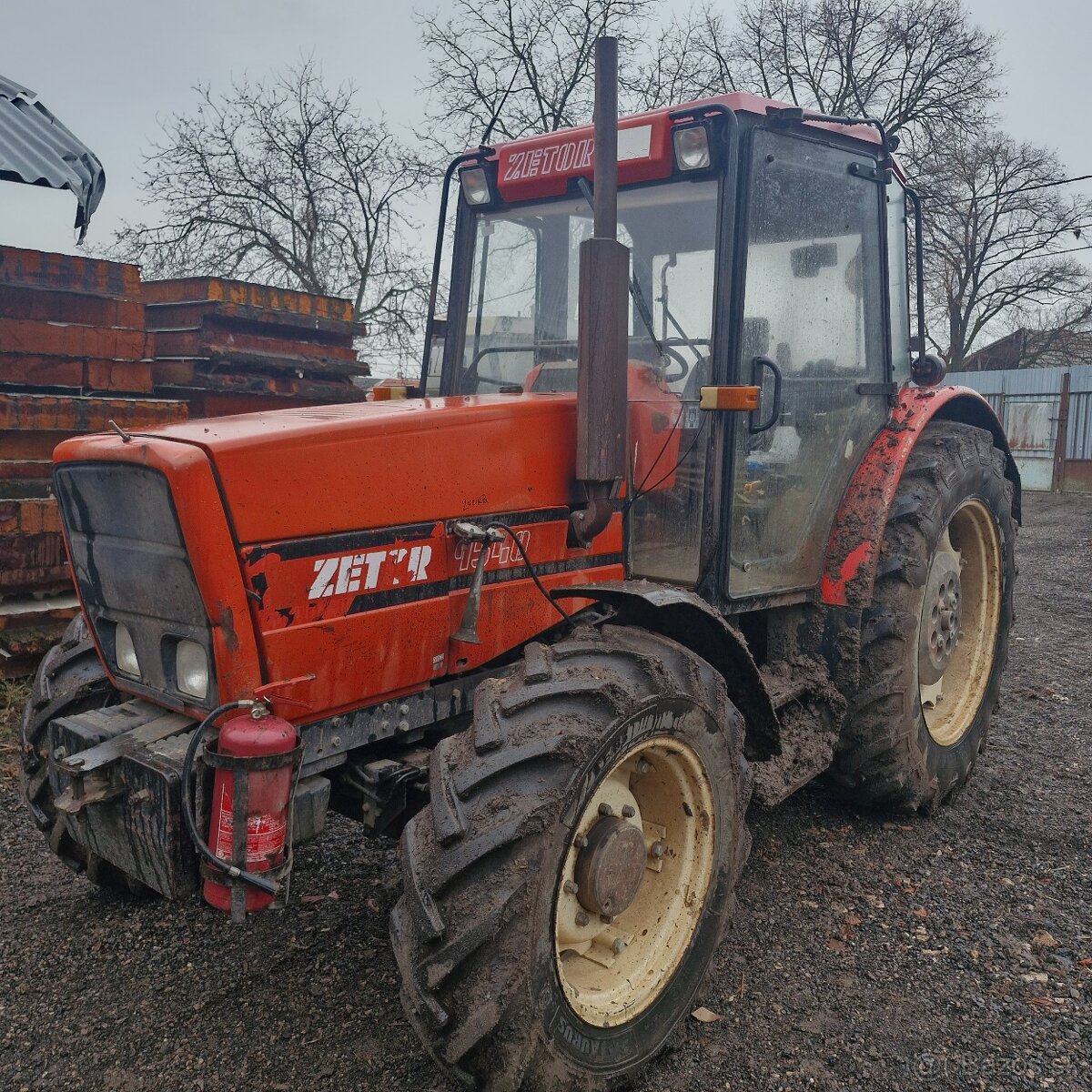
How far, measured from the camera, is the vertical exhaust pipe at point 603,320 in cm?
277

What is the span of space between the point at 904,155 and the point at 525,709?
698 inches

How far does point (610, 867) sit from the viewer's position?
8.57 feet

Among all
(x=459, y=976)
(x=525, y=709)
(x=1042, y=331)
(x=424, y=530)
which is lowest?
(x=459, y=976)

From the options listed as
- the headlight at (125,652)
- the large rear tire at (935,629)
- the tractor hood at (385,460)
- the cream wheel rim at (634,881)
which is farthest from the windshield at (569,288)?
the headlight at (125,652)

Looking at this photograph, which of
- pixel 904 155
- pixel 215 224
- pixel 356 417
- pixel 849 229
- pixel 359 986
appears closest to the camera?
pixel 356 417

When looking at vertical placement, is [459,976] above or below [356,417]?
below

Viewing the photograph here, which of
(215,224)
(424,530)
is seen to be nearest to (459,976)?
(424,530)

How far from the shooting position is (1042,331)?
90.4 feet

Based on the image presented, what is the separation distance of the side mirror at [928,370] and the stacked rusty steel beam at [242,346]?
480 cm

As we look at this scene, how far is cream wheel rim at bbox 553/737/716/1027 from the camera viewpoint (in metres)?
2.61

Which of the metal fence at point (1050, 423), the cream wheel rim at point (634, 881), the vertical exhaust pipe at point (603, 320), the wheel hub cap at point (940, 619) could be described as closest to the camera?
the cream wheel rim at point (634, 881)

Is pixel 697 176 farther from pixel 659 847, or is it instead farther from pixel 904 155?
pixel 904 155

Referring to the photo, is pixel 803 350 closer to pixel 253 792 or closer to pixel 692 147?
pixel 692 147

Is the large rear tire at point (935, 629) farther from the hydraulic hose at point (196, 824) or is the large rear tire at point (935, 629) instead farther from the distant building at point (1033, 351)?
the distant building at point (1033, 351)
